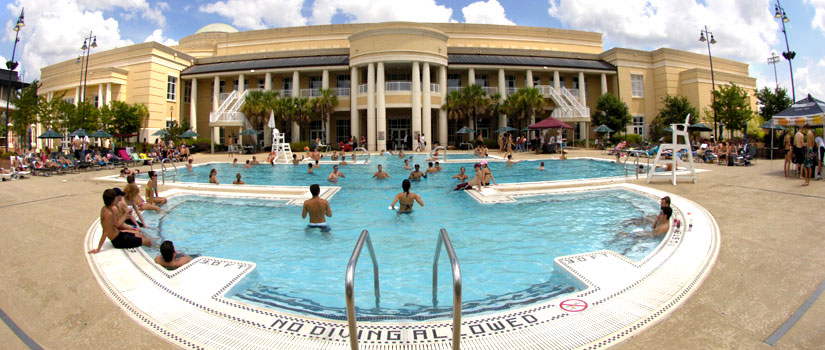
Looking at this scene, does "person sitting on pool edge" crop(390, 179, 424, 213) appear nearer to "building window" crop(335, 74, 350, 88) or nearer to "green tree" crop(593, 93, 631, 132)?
"building window" crop(335, 74, 350, 88)

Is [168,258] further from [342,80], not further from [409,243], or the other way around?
[342,80]

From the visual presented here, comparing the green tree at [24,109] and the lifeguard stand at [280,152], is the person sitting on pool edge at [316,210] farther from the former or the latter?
the green tree at [24,109]

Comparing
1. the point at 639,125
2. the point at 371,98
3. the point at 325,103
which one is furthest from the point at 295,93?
the point at 639,125

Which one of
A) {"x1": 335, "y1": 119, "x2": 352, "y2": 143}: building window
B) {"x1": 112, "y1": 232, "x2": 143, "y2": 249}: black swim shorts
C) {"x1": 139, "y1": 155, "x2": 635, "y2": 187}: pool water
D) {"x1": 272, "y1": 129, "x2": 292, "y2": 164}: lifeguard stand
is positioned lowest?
{"x1": 112, "y1": 232, "x2": 143, "y2": 249}: black swim shorts

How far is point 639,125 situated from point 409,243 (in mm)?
39232

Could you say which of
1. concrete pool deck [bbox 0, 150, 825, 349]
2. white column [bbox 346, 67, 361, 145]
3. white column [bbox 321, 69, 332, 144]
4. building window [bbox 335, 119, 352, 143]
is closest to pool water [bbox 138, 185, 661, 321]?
concrete pool deck [bbox 0, 150, 825, 349]

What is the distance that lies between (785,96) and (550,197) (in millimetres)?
38943

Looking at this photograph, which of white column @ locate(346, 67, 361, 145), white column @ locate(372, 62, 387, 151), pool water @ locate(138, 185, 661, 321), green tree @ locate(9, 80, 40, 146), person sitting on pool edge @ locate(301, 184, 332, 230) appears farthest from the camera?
white column @ locate(346, 67, 361, 145)

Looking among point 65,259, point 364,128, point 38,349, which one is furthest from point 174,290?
point 364,128

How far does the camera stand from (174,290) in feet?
15.9

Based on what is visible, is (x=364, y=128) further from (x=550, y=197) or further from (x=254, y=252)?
(x=254, y=252)

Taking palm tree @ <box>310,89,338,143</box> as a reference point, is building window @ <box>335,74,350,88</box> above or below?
above

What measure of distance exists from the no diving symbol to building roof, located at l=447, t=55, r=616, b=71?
110ft

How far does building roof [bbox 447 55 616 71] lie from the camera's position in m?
36.5
